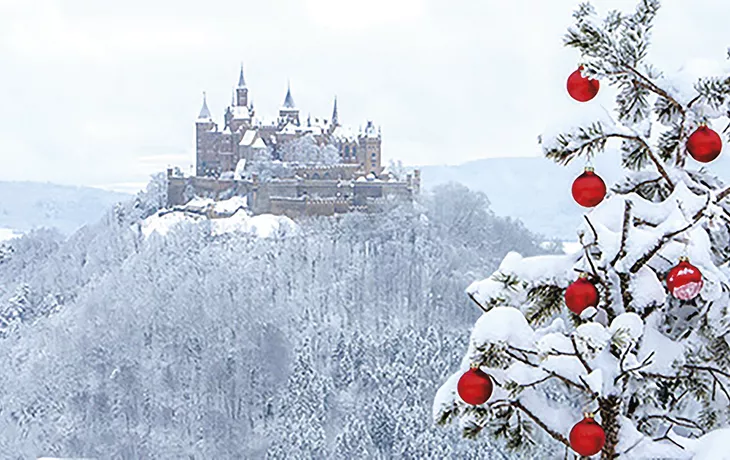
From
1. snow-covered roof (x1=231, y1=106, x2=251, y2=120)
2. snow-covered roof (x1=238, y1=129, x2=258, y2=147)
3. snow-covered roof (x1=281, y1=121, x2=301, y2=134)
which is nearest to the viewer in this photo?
snow-covered roof (x1=238, y1=129, x2=258, y2=147)

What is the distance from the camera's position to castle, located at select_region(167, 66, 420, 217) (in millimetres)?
23359

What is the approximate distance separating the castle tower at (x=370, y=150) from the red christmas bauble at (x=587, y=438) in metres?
23.1

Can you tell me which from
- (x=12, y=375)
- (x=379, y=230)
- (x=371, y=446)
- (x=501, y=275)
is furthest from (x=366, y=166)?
(x=501, y=275)

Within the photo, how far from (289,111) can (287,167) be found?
294 cm

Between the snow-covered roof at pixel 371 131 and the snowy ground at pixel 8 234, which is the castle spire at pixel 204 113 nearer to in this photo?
the snow-covered roof at pixel 371 131

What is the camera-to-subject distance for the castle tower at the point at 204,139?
2533cm

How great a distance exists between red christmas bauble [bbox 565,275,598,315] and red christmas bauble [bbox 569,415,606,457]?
0.20 metres

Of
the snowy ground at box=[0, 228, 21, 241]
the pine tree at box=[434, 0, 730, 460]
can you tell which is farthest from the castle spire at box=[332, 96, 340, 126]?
the pine tree at box=[434, 0, 730, 460]

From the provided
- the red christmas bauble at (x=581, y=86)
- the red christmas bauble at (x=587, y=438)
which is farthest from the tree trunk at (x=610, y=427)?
the red christmas bauble at (x=581, y=86)

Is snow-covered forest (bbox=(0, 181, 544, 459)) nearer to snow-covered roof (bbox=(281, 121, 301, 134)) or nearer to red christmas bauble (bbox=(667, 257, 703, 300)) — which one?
snow-covered roof (bbox=(281, 121, 301, 134))

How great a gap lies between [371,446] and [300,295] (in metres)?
5.55

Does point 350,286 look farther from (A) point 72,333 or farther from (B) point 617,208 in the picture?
(B) point 617,208

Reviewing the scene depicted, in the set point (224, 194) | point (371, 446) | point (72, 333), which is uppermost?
point (224, 194)

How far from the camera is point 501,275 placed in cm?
176
